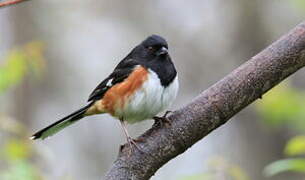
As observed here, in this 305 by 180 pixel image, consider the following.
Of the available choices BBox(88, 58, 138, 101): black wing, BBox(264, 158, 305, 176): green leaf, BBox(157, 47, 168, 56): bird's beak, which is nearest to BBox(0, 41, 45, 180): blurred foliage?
BBox(88, 58, 138, 101): black wing

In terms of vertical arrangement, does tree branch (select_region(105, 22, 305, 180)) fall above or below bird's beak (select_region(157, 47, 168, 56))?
below

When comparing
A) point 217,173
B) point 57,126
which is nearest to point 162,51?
point 57,126

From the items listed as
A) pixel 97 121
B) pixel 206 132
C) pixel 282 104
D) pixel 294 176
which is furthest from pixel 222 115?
pixel 97 121

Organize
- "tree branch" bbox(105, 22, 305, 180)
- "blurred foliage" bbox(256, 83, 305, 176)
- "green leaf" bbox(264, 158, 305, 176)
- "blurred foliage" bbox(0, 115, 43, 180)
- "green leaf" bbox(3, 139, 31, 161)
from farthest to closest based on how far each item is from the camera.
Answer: "blurred foliage" bbox(256, 83, 305, 176), "green leaf" bbox(3, 139, 31, 161), "blurred foliage" bbox(0, 115, 43, 180), "green leaf" bbox(264, 158, 305, 176), "tree branch" bbox(105, 22, 305, 180)

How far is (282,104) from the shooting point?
16.7 feet

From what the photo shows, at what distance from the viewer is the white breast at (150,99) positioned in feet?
12.2

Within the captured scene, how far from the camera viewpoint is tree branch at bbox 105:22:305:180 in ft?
8.71

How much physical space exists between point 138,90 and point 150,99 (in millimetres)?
127

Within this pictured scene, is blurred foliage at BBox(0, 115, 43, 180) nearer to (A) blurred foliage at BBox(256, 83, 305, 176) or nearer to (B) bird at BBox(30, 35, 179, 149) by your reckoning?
(B) bird at BBox(30, 35, 179, 149)

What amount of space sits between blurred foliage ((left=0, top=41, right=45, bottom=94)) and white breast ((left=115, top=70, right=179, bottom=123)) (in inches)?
26.1

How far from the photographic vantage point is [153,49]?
400 cm

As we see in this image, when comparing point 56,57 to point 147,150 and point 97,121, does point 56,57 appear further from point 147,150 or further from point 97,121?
point 147,150

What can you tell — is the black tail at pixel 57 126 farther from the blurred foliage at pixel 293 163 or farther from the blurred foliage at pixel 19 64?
the blurred foliage at pixel 293 163

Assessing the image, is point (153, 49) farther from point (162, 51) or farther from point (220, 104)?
point (220, 104)
